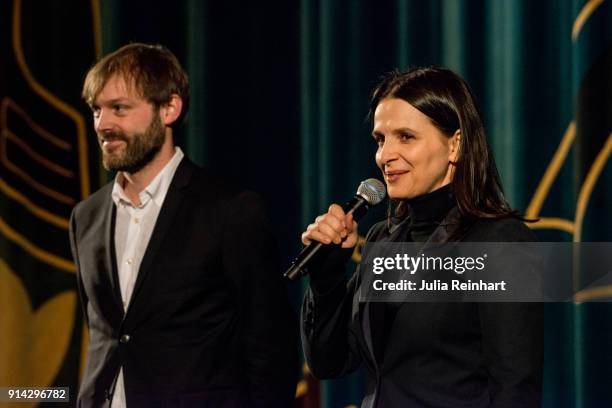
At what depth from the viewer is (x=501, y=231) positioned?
1.26 metres

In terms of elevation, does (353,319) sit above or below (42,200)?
below

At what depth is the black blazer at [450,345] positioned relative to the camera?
120cm

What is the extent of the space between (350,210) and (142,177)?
1.87 ft

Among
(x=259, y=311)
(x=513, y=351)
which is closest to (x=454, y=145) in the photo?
(x=513, y=351)

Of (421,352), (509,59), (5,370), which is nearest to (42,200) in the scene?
(5,370)

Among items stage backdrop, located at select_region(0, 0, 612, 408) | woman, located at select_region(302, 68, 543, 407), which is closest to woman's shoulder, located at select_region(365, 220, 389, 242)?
woman, located at select_region(302, 68, 543, 407)

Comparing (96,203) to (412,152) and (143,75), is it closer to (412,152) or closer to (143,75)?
(143,75)

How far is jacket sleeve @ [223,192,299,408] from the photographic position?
5.47ft

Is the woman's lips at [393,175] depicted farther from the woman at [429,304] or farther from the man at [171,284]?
the man at [171,284]

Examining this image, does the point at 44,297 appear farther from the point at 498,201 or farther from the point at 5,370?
the point at 498,201

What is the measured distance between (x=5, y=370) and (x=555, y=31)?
1885 millimetres

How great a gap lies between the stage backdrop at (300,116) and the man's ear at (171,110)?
55 cm

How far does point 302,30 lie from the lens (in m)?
2.39

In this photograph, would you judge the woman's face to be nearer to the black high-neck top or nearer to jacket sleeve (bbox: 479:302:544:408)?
the black high-neck top
